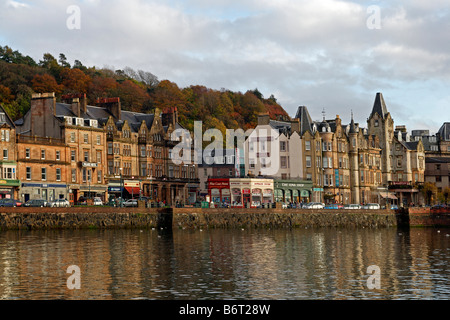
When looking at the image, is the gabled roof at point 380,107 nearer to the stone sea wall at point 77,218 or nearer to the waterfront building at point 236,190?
the waterfront building at point 236,190

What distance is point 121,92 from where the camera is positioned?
144875mm

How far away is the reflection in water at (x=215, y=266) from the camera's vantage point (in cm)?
3728

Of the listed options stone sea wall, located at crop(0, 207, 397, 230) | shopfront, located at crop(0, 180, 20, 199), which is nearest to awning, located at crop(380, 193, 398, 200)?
stone sea wall, located at crop(0, 207, 397, 230)

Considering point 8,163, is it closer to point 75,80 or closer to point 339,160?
point 75,80

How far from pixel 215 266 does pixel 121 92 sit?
333ft

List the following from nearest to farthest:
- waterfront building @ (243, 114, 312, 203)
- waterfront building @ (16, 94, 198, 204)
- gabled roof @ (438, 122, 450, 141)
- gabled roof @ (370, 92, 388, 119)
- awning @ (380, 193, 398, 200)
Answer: waterfront building @ (16, 94, 198, 204) → waterfront building @ (243, 114, 312, 203) → awning @ (380, 193, 398, 200) → gabled roof @ (370, 92, 388, 119) → gabled roof @ (438, 122, 450, 141)

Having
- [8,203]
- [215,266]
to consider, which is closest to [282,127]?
[8,203]

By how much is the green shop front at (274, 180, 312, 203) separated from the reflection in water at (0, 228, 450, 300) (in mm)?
38388

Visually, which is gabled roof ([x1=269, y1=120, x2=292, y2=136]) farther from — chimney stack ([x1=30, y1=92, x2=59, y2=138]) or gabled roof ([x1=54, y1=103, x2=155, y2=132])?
chimney stack ([x1=30, y1=92, x2=59, y2=138])

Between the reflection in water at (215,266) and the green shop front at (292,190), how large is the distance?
126 feet

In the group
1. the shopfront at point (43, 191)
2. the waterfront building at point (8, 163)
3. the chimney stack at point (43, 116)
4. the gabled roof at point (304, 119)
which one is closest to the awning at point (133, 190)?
the shopfront at point (43, 191)

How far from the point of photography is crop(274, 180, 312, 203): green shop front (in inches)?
4422
